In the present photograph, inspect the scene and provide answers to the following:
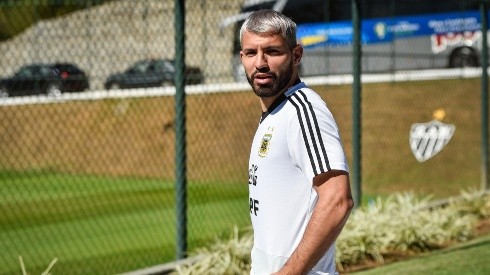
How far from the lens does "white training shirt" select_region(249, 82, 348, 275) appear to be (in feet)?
11.1

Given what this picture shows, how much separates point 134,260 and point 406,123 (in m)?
8.64

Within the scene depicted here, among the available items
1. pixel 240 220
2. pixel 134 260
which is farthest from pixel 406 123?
pixel 134 260

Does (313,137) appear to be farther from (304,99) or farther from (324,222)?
(324,222)

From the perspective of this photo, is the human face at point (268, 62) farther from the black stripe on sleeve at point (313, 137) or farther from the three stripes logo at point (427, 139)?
the three stripes logo at point (427, 139)

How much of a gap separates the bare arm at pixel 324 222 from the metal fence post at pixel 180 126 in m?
4.58

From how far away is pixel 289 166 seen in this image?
352 cm

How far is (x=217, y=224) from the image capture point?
1193 centimetres

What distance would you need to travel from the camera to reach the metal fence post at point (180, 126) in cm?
789

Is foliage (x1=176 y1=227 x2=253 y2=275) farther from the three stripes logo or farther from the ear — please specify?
the three stripes logo

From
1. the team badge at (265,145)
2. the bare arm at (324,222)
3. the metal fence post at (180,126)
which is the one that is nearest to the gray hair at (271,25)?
the team badge at (265,145)

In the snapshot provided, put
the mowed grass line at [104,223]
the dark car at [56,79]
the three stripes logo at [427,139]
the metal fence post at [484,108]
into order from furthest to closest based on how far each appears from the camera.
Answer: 1. the metal fence post at [484,108]
2. the three stripes logo at [427,139]
3. the dark car at [56,79]
4. the mowed grass line at [104,223]

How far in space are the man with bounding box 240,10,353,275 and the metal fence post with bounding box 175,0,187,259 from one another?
421 cm

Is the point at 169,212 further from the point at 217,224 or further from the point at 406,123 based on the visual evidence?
the point at 406,123

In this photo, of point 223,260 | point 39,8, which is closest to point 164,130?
point 39,8
